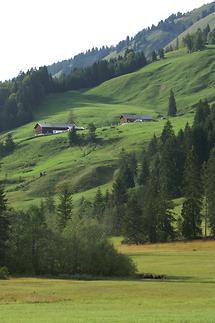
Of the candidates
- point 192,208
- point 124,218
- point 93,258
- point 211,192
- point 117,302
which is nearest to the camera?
point 117,302

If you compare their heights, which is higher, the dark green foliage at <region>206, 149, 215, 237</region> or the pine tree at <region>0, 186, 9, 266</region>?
the pine tree at <region>0, 186, 9, 266</region>

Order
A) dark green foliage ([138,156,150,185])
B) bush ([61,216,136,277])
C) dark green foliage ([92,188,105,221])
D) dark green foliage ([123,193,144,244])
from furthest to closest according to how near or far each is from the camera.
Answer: dark green foliage ([138,156,150,185]) → dark green foliage ([92,188,105,221]) → dark green foliage ([123,193,144,244]) → bush ([61,216,136,277])

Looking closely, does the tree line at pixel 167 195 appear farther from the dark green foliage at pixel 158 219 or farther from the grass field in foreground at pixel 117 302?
the grass field in foreground at pixel 117 302

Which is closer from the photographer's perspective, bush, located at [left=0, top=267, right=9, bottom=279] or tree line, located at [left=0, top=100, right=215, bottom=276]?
bush, located at [left=0, top=267, right=9, bottom=279]

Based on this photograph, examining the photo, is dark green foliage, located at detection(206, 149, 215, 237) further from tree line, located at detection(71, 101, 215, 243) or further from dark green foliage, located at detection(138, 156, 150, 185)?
dark green foliage, located at detection(138, 156, 150, 185)

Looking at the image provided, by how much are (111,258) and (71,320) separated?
44.0 meters

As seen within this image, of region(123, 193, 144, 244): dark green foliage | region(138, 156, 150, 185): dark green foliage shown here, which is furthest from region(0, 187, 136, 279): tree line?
region(138, 156, 150, 185): dark green foliage

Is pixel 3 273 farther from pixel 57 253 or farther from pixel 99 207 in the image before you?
pixel 99 207

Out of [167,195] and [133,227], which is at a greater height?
[167,195]

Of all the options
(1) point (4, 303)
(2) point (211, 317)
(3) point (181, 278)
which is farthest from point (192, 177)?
(2) point (211, 317)

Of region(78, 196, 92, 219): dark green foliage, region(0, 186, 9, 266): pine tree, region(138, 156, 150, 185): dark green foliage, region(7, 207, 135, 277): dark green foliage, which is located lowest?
region(78, 196, 92, 219): dark green foliage

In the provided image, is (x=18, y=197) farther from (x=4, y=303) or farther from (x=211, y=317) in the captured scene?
(x=211, y=317)

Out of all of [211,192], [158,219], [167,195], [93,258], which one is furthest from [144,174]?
[93,258]

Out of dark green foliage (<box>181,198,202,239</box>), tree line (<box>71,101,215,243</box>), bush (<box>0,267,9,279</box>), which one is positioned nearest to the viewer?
bush (<box>0,267,9,279</box>)
